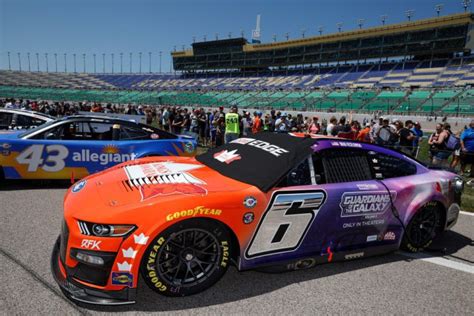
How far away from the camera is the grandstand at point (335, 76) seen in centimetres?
3685

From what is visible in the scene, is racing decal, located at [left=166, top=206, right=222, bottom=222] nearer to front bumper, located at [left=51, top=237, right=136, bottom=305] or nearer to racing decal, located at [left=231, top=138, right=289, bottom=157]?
front bumper, located at [left=51, top=237, right=136, bottom=305]

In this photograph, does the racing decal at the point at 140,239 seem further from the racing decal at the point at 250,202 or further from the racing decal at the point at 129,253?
the racing decal at the point at 250,202

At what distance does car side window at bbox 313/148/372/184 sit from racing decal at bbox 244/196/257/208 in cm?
78

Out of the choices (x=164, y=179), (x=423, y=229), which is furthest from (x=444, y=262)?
(x=164, y=179)

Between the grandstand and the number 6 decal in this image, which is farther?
the grandstand

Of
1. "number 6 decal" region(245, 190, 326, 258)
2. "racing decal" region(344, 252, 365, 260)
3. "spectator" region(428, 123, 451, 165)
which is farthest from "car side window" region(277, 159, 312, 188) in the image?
"spectator" region(428, 123, 451, 165)

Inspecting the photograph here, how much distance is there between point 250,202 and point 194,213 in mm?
524

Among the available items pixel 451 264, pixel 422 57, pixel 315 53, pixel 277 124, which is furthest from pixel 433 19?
pixel 451 264

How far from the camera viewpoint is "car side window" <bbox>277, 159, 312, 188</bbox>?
3.27 meters

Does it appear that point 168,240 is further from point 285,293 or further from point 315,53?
point 315,53

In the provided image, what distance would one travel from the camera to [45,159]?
6.00m

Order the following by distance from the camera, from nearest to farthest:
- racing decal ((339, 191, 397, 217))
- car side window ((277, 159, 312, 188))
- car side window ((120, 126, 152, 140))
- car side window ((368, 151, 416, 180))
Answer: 1. car side window ((277, 159, 312, 188))
2. racing decal ((339, 191, 397, 217))
3. car side window ((368, 151, 416, 180))
4. car side window ((120, 126, 152, 140))

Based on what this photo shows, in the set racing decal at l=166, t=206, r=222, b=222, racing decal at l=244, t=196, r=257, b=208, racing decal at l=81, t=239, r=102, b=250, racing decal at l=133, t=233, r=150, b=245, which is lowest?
racing decal at l=81, t=239, r=102, b=250

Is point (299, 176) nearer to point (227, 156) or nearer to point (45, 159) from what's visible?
point (227, 156)
